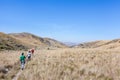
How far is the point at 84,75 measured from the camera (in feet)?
45.9

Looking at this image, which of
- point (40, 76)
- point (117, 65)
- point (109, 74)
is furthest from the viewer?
point (117, 65)

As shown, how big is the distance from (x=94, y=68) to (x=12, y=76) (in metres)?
5.63

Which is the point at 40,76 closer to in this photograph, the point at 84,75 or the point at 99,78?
the point at 84,75

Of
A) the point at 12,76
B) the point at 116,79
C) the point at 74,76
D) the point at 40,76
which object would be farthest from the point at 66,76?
the point at 12,76

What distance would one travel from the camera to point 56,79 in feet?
44.9

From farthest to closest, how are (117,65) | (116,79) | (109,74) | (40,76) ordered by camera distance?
1. (117,65)
2. (40,76)
3. (109,74)
4. (116,79)

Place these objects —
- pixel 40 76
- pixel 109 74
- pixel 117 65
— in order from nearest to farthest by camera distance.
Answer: pixel 109 74, pixel 40 76, pixel 117 65

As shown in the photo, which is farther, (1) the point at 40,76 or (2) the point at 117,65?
(2) the point at 117,65

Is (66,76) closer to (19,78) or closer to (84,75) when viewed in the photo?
(84,75)

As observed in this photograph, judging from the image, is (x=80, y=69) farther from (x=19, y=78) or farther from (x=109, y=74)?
(x=19, y=78)

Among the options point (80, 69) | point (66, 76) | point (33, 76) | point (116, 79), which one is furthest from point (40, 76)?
point (116, 79)

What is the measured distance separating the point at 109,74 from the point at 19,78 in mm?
5683

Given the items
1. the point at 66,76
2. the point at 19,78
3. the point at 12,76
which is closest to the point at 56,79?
the point at 66,76

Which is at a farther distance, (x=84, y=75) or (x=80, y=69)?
(x=80, y=69)
